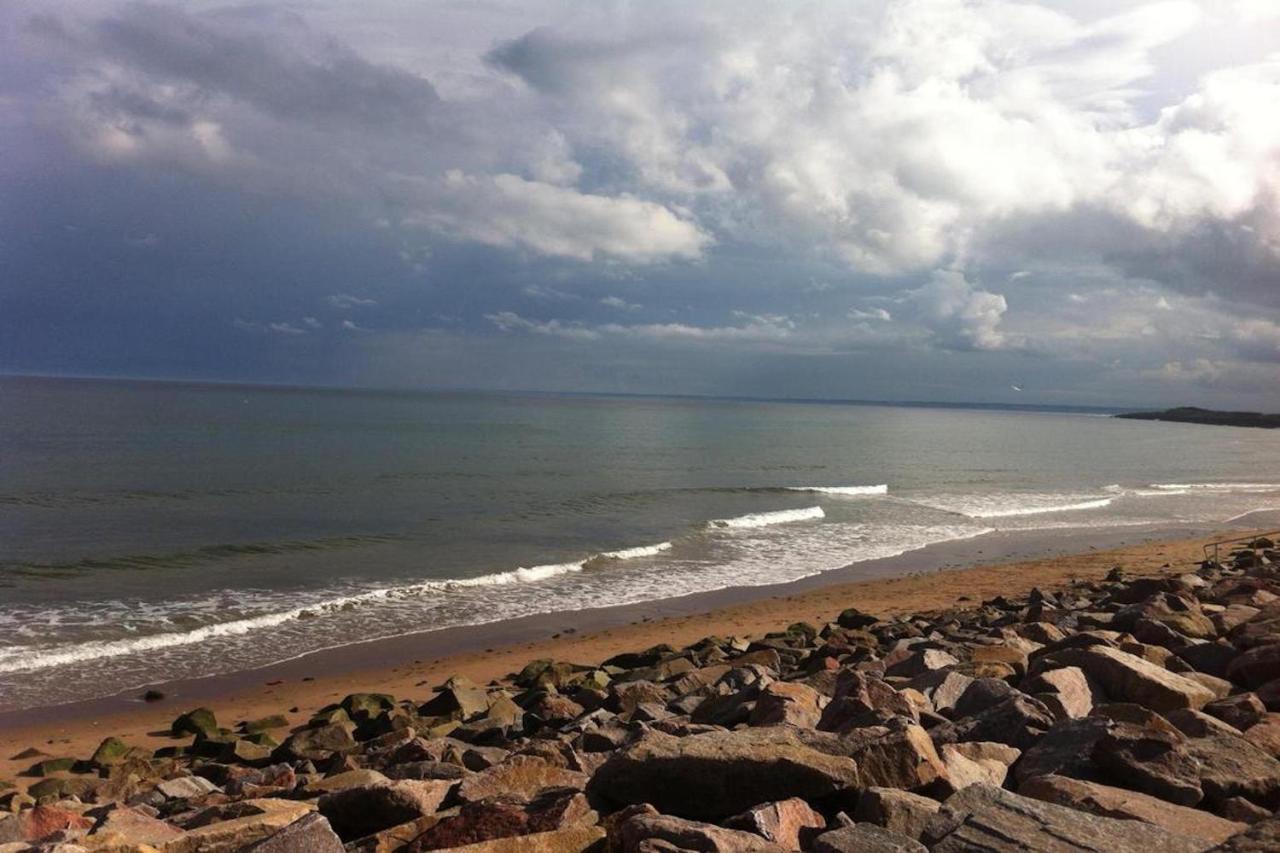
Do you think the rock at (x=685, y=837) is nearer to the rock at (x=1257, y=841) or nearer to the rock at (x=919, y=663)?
the rock at (x=1257, y=841)

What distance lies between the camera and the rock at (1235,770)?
5.04 metres

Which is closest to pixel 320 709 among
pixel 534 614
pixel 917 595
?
pixel 534 614

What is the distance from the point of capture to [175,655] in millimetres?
Result: 15391

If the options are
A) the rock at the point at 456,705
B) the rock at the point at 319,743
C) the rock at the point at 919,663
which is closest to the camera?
the rock at the point at 919,663

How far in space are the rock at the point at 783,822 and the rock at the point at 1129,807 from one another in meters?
1.24

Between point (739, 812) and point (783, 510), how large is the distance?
103ft

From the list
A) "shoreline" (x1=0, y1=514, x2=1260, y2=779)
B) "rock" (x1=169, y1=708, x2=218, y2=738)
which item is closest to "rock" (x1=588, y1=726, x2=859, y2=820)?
"rock" (x1=169, y1=708, x2=218, y2=738)

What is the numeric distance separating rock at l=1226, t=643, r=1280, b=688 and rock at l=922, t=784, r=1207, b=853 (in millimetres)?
4467

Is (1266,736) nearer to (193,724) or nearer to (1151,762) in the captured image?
(1151,762)

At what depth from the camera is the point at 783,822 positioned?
184 inches

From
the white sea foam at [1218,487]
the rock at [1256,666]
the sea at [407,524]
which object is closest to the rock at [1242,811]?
the rock at [1256,666]

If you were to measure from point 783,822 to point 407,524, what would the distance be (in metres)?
26.2

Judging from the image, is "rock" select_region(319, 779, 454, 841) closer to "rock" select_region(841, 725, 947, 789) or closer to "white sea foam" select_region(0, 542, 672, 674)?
"rock" select_region(841, 725, 947, 789)

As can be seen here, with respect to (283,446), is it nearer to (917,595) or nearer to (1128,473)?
(917,595)
